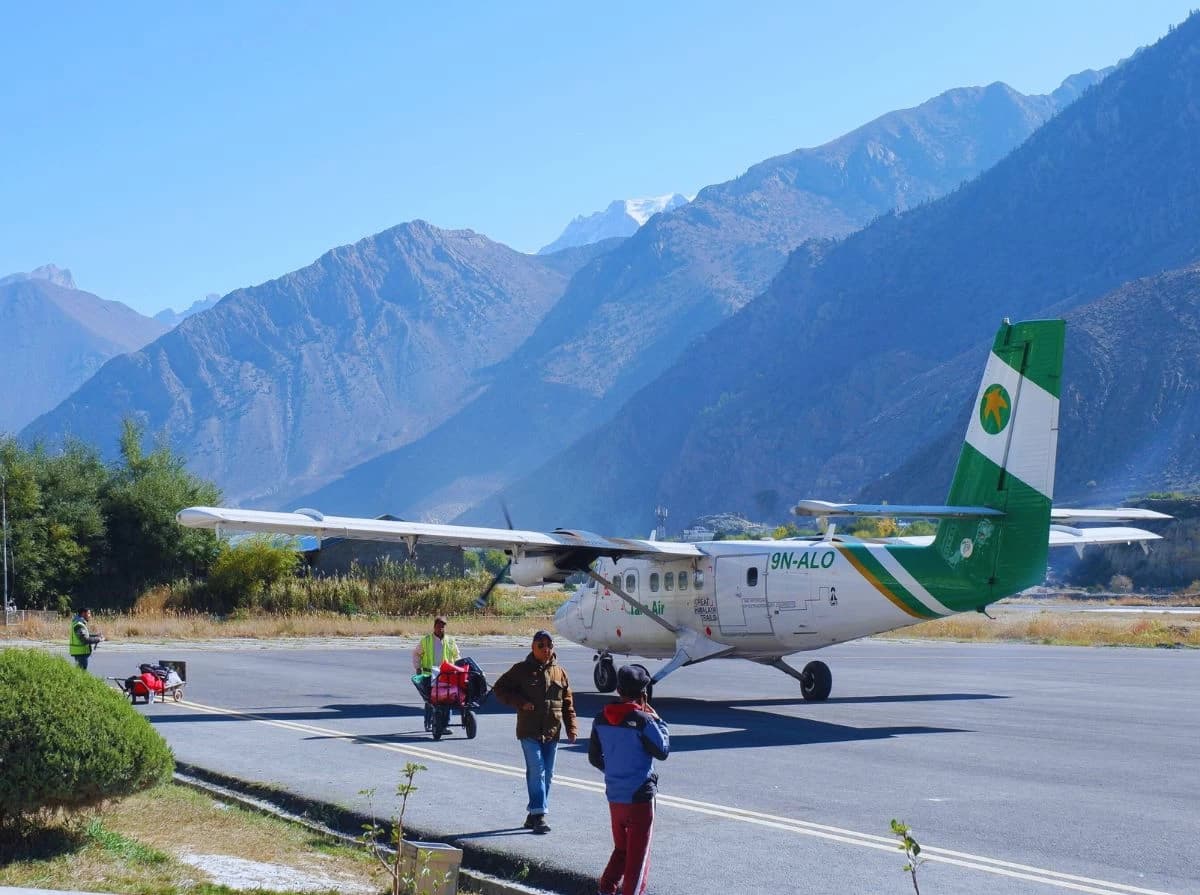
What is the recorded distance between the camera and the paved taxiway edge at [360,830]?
405 inches

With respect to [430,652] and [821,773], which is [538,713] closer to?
[821,773]

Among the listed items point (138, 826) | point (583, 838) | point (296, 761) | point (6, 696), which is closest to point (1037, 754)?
point (583, 838)

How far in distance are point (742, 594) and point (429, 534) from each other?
223 inches

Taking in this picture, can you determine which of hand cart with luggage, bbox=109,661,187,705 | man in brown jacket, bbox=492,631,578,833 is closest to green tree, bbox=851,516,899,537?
hand cart with luggage, bbox=109,661,187,705

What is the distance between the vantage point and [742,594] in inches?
950

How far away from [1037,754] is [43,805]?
11.8 metres

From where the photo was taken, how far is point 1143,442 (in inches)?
5340

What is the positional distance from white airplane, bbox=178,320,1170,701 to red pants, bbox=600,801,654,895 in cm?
927

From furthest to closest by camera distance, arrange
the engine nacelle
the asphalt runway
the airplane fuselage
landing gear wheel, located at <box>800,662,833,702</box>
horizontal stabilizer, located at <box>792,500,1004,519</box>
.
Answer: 1. the engine nacelle
2. landing gear wheel, located at <box>800,662,833,702</box>
3. the airplane fuselage
4. horizontal stabilizer, located at <box>792,500,1004,519</box>
5. the asphalt runway

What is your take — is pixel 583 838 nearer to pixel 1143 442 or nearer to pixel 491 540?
pixel 491 540

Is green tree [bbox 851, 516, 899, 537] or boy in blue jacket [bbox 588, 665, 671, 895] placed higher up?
green tree [bbox 851, 516, 899, 537]

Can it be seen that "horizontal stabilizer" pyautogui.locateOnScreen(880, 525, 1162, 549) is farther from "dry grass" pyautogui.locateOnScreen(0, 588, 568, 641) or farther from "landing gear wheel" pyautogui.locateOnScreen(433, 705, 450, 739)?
"dry grass" pyautogui.locateOnScreen(0, 588, 568, 641)

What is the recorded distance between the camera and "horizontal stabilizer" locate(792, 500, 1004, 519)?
1819 cm

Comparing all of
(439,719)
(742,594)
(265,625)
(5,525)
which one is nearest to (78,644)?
(439,719)
